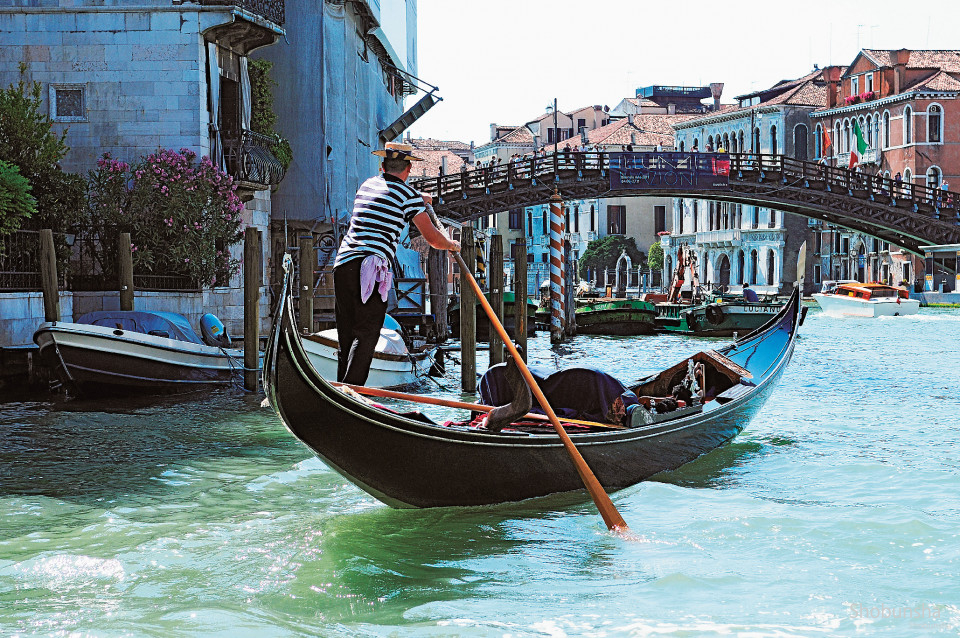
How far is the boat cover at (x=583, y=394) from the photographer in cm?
393

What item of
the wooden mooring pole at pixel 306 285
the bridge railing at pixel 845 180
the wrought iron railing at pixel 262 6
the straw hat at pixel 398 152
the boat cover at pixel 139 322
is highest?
the wrought iron railing at pixel 262 6

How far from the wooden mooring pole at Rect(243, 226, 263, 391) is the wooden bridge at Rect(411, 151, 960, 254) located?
901 centimetres

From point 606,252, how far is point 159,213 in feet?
88.6

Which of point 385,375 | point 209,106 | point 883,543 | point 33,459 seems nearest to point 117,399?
point 385,375

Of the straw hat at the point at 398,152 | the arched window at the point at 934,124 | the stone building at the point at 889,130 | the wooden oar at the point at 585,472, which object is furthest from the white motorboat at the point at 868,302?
the straw hat at the point at 398,152

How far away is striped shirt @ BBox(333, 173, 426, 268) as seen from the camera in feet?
12.1

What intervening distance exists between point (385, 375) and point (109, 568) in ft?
13.9

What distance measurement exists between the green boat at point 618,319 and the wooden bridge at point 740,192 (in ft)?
6.43

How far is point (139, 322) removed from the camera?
716 cm

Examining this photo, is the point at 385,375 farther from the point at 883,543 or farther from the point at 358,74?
the point at 358,74

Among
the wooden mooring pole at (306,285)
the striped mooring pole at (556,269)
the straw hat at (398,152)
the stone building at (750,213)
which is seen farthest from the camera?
the stone building at (750,213)

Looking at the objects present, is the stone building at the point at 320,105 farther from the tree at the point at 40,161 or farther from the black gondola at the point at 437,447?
the black gondola at the point at 437,447

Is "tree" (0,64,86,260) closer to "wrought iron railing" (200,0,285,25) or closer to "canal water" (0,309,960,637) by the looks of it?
"wrought iron railing" (200,0,285,25)

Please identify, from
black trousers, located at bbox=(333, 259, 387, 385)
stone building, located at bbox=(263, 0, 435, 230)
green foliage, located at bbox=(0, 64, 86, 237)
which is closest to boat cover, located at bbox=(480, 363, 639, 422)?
black trousers, located at bbox=(333, 259, 387, 385)
